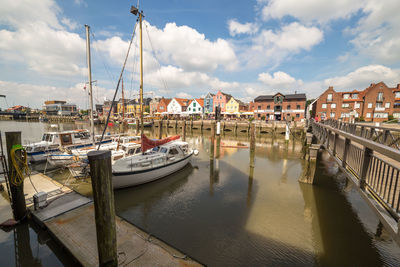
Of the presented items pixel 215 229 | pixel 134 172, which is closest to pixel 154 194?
pixel 134 172

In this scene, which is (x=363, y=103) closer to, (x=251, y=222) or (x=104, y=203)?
(x=251, y=222)

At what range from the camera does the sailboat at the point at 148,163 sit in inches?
419

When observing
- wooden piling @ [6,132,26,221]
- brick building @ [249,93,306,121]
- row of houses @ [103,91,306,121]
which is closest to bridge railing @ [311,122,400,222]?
wooden piling @ [6,132,26,221]

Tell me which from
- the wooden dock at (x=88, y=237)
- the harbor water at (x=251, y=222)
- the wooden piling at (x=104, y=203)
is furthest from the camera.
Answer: the harbor water at (x=251, y=222)

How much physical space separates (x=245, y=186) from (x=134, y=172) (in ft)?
25.2

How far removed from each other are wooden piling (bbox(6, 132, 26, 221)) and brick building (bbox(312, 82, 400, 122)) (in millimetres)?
49098

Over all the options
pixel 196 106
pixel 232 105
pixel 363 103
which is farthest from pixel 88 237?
pixel 196 106

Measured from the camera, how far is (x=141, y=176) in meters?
11.3

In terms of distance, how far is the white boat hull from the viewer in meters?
10.4

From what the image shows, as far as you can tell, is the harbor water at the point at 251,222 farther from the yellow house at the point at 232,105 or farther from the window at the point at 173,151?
the yellow house at the point at 232,105

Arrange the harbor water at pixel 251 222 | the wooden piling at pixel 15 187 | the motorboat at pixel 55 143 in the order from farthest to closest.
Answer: the motorboat at pixel 55 143 → the wooden piling at pixel 15 187 → the harbor water at pixel 251 222

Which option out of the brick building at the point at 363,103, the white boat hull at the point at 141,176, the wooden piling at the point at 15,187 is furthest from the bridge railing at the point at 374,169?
the brick building at the point at 363,103

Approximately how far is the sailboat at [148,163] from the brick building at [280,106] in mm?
43619

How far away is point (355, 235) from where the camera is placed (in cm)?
739
